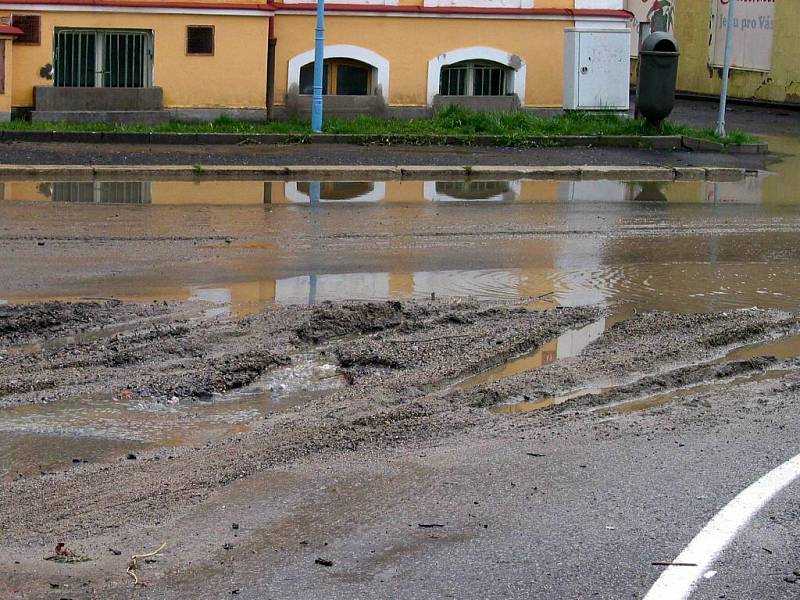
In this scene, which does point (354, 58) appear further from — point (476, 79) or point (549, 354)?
point (549, 354)

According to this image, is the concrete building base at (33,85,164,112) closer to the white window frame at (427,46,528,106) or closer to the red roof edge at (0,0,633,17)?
the red roof edge at (0,0,633,17)

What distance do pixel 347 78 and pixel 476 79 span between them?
2356 millimetres

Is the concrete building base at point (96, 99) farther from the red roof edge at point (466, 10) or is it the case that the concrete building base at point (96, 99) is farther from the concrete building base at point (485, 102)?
the concrete building base at point (485, 102)

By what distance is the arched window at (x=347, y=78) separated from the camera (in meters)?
23.4

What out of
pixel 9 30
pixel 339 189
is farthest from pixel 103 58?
pixel 339 189

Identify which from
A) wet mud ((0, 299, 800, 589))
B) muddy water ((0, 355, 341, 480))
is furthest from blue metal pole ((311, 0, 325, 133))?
muddy water ((0, 355, 341, 480))

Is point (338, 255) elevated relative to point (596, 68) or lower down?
lower down

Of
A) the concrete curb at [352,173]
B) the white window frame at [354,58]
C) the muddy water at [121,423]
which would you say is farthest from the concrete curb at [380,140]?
the muddy water at [121,423]

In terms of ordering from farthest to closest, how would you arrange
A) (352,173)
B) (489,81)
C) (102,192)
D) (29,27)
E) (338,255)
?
(489,81) < (29,27) < (352,173) < (102,192) < (338,255)

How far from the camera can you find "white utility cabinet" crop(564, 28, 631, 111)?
23594 mm

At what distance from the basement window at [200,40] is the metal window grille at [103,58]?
0.62 m

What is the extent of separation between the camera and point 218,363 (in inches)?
320

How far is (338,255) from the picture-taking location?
11.9 m

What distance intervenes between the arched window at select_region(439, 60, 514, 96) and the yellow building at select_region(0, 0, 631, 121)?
2 centimetres
